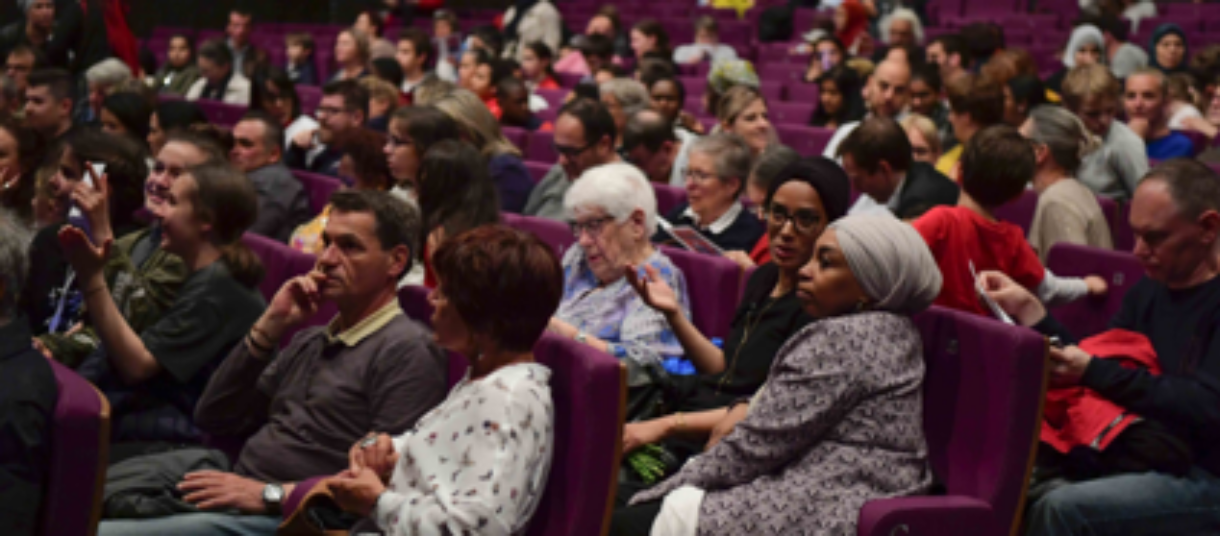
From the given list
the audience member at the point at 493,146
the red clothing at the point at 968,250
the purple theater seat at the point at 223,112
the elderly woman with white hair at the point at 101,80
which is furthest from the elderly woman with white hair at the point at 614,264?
the elderly woman with white hair at the point at 101,80

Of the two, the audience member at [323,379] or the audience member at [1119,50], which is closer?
the audience member at [323,379]

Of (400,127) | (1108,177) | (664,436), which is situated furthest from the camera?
(1108,177)

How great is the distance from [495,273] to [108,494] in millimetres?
994

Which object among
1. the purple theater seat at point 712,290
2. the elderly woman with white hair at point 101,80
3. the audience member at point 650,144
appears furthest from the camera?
the elderly woman with white hair at point 101,80

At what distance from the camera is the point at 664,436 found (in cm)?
265

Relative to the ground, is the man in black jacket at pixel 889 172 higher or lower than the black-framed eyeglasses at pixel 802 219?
lower

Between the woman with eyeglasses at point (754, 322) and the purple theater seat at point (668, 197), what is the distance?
1700 millimetres

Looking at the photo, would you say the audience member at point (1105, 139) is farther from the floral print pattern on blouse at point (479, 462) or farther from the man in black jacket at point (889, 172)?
the floral print pattern on blouse at point (479, 462)

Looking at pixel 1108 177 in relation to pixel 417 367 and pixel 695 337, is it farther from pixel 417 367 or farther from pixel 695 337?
pixel 417 367

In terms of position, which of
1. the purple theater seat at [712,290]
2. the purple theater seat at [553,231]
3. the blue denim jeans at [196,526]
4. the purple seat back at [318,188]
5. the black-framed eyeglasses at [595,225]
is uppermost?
the black-framed eyeglasses at [595,225]

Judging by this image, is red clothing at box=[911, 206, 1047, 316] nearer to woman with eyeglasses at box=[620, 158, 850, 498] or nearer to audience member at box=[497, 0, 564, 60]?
woman with eyeglasses at box=[620, 158, 850, 498]

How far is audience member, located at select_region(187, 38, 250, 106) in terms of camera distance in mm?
8633

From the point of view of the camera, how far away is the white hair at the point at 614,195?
3.17m

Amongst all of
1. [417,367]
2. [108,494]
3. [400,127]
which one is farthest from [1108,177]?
[108,494]
